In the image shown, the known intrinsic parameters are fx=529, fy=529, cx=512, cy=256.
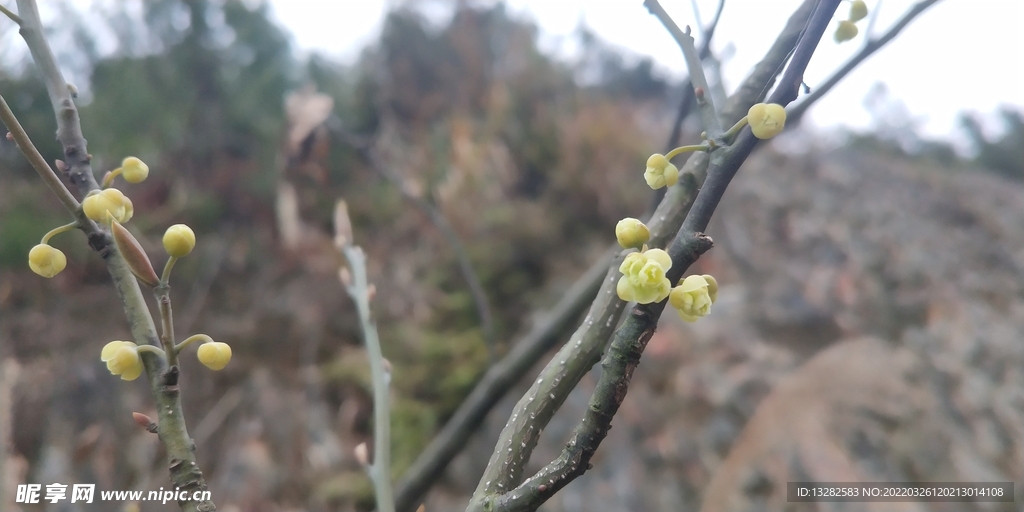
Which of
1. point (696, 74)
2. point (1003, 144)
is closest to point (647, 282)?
point (696, 74)

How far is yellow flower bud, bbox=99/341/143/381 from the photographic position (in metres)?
0.22

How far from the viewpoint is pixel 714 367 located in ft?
4.72

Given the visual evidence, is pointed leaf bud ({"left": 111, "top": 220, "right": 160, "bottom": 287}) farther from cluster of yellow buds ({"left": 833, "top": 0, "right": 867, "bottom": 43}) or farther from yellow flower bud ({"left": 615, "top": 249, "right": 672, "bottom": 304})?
cluster of yellow buds ({"left": 833, "top": 0, "right": 867, "bottom": 43})

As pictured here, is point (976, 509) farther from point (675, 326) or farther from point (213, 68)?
point (213, 68)

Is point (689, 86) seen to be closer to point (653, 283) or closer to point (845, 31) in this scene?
point (845, 31)

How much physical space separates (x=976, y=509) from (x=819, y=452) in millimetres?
280

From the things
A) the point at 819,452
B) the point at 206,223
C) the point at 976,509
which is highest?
the point at 206,223

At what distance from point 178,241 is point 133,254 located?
0.02 m

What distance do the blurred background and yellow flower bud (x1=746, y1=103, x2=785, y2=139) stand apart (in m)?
0.61

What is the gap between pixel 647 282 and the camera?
17 centimetres

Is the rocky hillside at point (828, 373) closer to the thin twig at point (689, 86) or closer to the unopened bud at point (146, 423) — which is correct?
the thin twig at point (689, 86)

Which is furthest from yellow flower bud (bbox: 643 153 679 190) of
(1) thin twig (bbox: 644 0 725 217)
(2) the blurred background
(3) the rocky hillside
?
(3) the rocky hillside

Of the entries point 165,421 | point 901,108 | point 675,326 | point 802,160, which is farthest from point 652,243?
point 901,108

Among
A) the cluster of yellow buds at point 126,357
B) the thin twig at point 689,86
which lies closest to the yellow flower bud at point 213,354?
the cluster of yellow buds at point 126,357
